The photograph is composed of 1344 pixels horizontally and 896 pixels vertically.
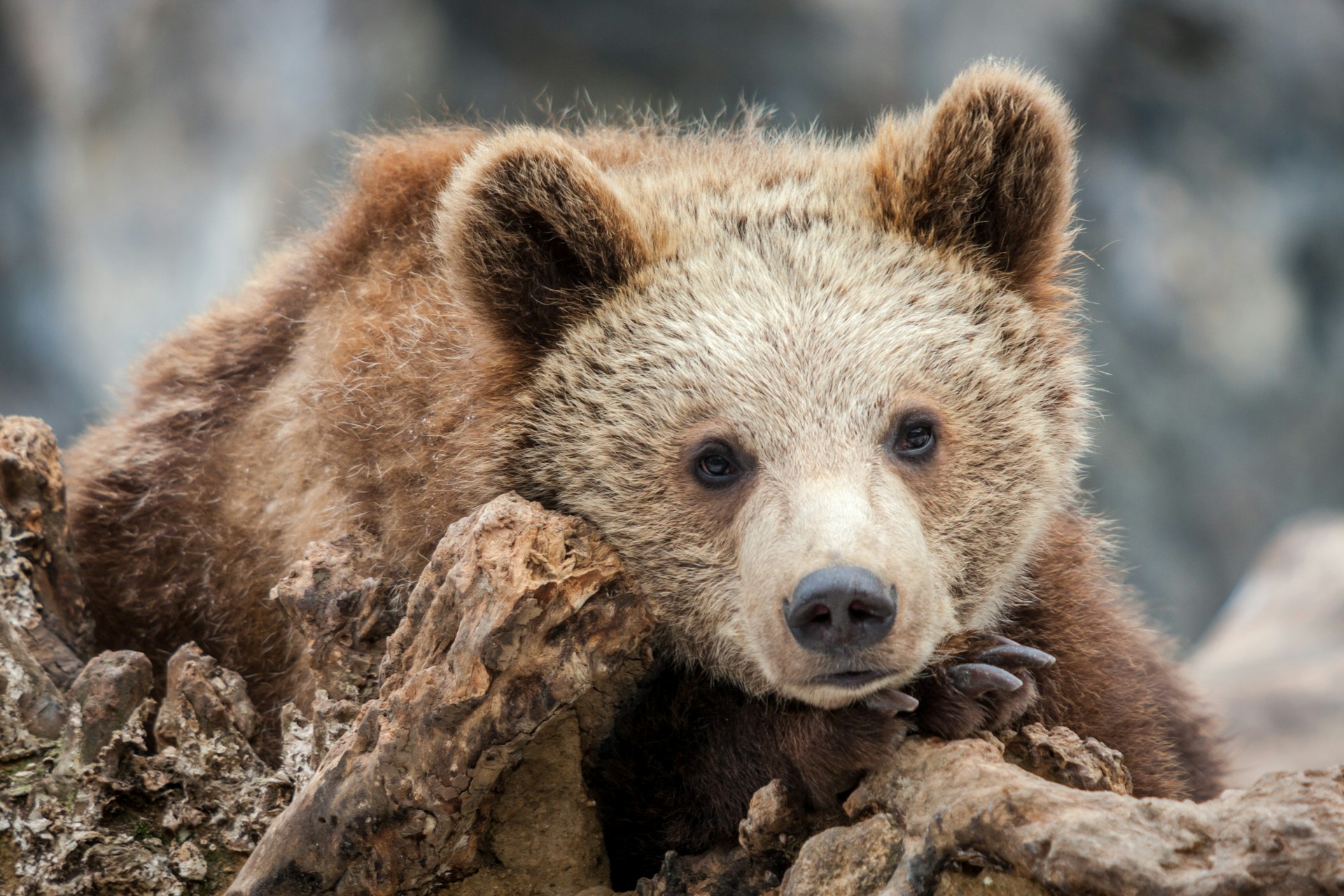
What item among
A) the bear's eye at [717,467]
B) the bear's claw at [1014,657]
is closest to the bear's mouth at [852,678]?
the bear's claw at [1014,657]

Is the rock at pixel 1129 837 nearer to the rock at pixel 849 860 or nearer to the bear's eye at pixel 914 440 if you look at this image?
the rock at pixel 849 860

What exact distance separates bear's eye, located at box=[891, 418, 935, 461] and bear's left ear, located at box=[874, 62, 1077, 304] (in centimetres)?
62

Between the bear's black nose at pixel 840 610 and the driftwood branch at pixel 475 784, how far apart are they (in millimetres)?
316

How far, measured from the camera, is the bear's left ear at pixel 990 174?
329 cm

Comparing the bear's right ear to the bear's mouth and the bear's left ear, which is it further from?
the bear's mouth

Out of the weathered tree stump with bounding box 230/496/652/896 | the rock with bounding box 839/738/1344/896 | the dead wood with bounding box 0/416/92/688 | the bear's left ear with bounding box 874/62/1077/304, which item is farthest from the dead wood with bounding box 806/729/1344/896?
the dead wood with bounding box 0/416/92/688

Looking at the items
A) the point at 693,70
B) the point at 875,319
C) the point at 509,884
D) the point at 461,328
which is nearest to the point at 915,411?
the point at 875,319

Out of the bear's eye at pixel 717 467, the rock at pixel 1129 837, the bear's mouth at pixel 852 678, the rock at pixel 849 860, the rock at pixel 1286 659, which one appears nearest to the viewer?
the rock at pixel 1129 837

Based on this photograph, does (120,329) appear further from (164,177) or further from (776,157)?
(776,157)

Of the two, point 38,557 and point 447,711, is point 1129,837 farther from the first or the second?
point 38,557

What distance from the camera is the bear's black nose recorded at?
258cm

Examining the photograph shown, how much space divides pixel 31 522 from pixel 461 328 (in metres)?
1.48

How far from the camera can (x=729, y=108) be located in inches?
460

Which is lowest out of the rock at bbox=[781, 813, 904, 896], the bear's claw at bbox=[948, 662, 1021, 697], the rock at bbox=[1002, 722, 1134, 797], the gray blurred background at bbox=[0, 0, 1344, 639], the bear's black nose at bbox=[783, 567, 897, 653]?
the rock at bbox=[781, 813, 904, 896]
